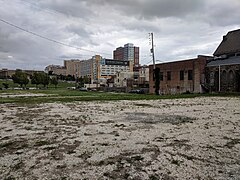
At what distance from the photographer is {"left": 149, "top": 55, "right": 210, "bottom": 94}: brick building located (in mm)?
39844

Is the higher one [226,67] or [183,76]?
[226,67]

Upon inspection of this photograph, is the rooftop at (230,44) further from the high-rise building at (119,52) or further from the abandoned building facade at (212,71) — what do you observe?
the high-rise building at (119,52)

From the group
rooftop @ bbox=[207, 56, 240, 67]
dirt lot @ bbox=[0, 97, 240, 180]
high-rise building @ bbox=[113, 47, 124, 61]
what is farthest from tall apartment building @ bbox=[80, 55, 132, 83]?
dirt lot @ bbox=[0, 97, 240, 180]

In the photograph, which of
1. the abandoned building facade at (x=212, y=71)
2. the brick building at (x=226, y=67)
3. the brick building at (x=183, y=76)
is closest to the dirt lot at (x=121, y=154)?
the brick building at (x=226, y=67)

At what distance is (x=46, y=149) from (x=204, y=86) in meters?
38.9

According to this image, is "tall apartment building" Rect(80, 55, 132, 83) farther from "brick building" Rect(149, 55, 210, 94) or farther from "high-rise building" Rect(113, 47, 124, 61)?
"brick building" Rect(149, 55, 210, 94)

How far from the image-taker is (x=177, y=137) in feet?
20.1

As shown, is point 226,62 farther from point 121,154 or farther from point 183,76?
point 121,154

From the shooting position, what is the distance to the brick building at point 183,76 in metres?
39.8

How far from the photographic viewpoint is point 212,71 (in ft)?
127

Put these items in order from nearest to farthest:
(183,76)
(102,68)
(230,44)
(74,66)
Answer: (230,44) → (183,76) → (102,68) → (74,66)

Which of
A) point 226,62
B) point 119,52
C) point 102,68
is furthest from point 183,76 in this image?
point 102,68

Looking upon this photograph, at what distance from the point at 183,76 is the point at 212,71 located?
5.84 metres

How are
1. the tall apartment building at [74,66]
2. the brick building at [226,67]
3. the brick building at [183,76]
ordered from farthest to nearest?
the tall apartment building at [74,66], the brick building at [183,76], the brick building at [226,67]
